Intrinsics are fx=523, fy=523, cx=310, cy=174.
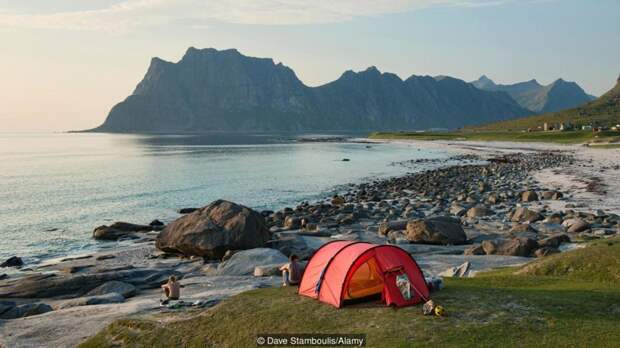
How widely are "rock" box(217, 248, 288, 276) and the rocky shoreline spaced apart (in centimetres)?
6

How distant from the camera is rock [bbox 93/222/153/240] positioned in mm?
38094

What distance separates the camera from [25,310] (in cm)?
2031

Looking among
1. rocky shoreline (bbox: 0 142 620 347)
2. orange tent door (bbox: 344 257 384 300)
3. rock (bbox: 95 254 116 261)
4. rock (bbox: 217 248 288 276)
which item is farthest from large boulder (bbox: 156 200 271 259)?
orange tent door (bbox: 344 257 384 300)

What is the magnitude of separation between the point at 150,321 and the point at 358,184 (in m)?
54.7

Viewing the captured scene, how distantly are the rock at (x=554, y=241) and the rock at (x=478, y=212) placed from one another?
11.1 metres

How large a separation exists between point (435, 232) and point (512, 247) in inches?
203

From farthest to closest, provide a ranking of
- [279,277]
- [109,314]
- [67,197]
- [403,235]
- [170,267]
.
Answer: [67,197] < [403,235] < [170,267] < [279,277] < [109,314]

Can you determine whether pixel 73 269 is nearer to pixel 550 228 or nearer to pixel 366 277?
pixel 366 277

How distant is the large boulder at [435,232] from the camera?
102 ft

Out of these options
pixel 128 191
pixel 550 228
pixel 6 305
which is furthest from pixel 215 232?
pixel 128 191

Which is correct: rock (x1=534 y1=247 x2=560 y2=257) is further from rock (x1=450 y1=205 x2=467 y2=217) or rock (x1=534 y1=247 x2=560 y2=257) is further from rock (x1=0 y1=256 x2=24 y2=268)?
rock (x1=0 y1=256 x2=24 y2=268)

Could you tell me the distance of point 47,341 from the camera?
16406 mm

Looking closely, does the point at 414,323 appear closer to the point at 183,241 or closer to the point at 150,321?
the point at 150,321

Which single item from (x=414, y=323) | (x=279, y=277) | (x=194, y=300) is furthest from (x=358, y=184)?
(x=414, y=323)
